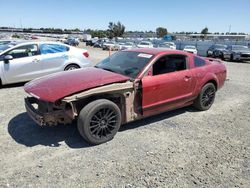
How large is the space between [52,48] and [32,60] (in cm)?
82

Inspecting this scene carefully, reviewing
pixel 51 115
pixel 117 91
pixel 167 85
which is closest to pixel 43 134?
pixel 51 115

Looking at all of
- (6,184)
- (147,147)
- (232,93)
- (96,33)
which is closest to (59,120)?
(6,184)

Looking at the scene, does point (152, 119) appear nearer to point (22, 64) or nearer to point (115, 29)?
point (22, 64)

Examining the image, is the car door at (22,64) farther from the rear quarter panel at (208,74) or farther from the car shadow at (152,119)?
the rear quarter panel at (208,74)

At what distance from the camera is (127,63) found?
187 inches

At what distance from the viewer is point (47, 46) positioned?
785 centimetres

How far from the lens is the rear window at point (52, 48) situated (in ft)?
25.5

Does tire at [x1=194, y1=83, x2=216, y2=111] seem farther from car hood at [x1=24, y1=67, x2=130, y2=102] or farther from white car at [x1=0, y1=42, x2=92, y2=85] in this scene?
white car at [x1=0, y1=42, x2=92, y2=85]

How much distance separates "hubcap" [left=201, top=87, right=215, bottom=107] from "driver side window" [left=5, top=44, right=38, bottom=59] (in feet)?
17.4

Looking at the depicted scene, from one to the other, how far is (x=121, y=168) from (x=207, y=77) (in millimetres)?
3239

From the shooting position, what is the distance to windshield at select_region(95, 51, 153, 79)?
4453 mm

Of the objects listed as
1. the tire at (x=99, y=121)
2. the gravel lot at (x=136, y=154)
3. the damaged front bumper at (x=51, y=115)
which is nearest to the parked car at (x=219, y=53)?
the gravel lot at (x=136, y=154)

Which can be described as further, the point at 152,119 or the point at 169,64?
the point at 152,119

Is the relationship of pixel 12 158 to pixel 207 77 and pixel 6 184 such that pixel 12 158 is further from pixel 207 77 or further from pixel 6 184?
pixel 207 77
